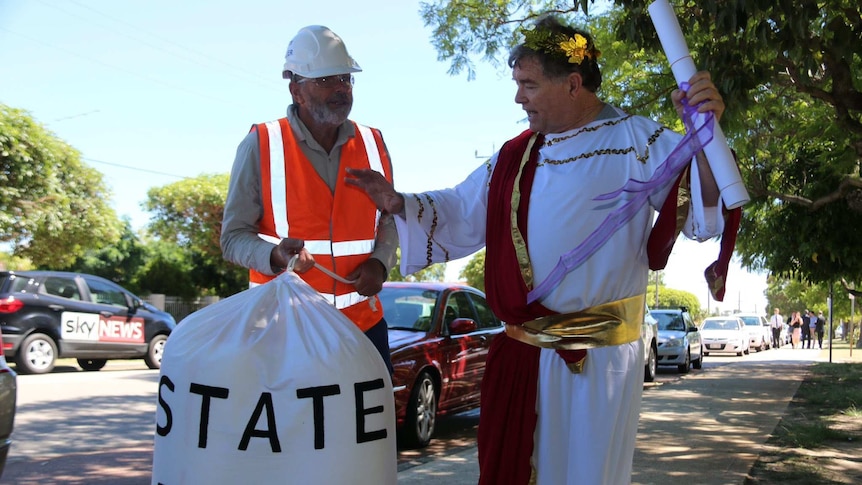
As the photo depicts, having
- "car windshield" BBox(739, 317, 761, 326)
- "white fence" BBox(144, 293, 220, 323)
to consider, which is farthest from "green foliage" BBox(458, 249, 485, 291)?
"white fence" BBox(144, 293, 220, 323)

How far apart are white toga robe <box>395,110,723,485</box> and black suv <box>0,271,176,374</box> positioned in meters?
11.8

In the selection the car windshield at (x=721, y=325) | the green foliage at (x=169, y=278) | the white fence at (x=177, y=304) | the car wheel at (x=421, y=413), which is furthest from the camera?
the green foliage at (x=169, y=278)

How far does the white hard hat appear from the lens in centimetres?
286

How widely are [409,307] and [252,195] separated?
6016mm

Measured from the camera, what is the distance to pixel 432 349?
328 inches

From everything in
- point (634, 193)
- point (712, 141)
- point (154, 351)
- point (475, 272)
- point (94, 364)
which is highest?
point (475, 272)

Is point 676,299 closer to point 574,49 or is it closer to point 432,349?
point 432,349

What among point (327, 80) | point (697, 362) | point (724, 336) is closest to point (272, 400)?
point (327, 80)

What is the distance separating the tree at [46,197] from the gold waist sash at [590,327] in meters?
16.6

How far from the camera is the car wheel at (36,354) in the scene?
1291cm

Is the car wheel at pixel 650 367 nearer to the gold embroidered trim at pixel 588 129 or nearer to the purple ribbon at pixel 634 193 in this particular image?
the gold embroidered trim at pixel 588 129

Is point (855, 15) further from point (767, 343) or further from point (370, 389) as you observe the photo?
point (767, 343)

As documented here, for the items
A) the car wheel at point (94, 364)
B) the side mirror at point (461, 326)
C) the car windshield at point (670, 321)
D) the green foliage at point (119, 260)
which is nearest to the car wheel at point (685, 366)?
the car windshield at point (670, 321)

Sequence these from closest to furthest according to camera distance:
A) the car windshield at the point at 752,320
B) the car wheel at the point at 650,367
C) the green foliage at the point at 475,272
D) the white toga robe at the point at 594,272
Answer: the white toga robe at the point at 594,272
the car wheel at the point at 650,367
the car windshield at the point at 752,320
the green foliage at the point at 475,272
